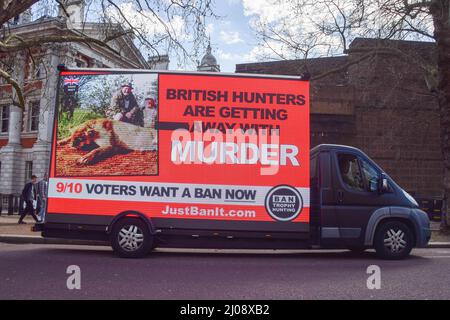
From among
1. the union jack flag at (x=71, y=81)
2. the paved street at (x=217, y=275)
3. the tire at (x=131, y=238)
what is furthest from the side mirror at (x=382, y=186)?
the union jack flag at (x=71, y=81)

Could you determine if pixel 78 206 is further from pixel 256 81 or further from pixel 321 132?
pixel 321 132

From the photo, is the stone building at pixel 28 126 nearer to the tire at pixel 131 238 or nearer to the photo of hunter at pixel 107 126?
the photo of hunter at pixel 107 126

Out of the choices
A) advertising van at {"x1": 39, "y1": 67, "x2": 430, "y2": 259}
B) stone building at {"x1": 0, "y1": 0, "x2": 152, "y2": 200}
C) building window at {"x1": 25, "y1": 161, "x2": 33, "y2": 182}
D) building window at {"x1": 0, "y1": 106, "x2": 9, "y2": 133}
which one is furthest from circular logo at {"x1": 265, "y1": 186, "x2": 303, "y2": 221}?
building window at {"x1": 0, "y1": 106, "x2": 9, "y2": 133}

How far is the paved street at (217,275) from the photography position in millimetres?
5203

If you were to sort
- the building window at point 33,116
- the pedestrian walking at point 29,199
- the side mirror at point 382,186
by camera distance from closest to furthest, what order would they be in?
the side mirror at point 382,186, the pedestrian walking at point 29,199, the building window at point 33,116

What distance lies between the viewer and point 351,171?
330 inches

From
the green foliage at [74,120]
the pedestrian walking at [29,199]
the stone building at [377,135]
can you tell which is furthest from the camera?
the stone building at [377,135]

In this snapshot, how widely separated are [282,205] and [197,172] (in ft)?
5.73

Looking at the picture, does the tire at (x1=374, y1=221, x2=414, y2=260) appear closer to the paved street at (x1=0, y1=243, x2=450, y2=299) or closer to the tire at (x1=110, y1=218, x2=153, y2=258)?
the paved street at (x1=0, y1=243, x2=450, y2=299)

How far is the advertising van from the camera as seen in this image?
7.84 meters

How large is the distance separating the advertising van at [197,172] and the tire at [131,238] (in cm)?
2

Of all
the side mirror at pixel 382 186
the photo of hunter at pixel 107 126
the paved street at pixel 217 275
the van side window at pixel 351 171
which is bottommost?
the paved street at pixel 217 275

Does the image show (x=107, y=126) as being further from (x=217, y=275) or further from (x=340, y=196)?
(x=340, y=196)

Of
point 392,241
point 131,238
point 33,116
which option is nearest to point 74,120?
point 131,238
